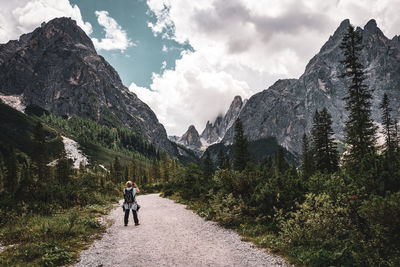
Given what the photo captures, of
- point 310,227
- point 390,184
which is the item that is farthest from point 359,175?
point 310,227

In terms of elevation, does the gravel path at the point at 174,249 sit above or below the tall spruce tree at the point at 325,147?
below

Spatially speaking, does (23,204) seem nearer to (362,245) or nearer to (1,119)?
(362,245)

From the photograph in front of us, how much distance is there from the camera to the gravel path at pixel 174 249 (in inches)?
281

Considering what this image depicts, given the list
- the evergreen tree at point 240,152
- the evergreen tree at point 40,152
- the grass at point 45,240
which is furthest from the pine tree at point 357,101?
the evergreen tree at point 40,152

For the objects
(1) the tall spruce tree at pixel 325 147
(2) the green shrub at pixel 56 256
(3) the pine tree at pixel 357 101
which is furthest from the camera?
(1) the tall spruce tree at pixel 325 147

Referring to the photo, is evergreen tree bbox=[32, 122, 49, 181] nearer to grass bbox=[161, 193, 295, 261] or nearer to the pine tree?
grass bbox=[161, 193, 295, 261]

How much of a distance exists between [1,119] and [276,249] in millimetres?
244959

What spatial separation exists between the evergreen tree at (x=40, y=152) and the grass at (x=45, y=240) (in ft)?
182

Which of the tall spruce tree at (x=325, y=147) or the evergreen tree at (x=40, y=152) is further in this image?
the evergreen tree at (x=40, y=152)

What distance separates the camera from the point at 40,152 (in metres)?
59.4

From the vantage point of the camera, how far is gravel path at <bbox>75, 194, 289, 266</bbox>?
281 inches

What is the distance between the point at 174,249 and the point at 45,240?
5.08 metres

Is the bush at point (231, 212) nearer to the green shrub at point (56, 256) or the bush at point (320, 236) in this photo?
the bush at point (320, 236)

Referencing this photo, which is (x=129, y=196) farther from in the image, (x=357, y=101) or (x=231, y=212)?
(x=357, y=101)
